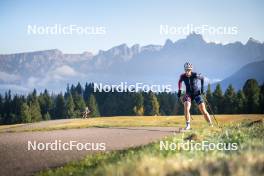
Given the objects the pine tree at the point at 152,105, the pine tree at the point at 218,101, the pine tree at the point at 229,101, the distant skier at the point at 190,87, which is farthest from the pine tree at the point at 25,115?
the distant skier at the point at 190,87

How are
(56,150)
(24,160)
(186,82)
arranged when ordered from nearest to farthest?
1. (24,160)
2. (56,150)
3. (186,82)

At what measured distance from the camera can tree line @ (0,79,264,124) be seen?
10274cm

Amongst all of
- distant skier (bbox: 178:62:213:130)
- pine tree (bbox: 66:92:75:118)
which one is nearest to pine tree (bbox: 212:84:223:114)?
pine tree (bbox: 66:92:75:118)

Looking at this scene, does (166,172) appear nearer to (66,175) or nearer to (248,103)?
(66,175)

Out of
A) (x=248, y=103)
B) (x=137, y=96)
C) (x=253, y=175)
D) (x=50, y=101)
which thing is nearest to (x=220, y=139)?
(x=253, y=175)

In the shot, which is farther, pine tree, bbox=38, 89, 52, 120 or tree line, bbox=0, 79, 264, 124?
pine tree, bbox=38, 89, 52, 120

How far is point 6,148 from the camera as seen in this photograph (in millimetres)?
14953

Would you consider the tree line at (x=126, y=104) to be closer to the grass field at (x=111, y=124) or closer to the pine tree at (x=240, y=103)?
the pine tree at (x=240, y=103)

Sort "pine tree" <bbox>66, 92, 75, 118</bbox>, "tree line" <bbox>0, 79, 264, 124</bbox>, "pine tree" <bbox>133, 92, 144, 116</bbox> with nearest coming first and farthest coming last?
"tree line" <bbox>0, 79, 264, 124</bbox>
"pine tree" <bbox>133, 92, 144, 116</bbox>
"pine tree" <bbox>66, 92, 75, 118</bbox>

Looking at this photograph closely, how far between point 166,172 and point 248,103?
9968 cm

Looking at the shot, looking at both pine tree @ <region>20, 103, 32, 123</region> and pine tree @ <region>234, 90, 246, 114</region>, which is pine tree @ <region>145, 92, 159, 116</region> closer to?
pine tree @ <region>234, 90, 246, 114</region>

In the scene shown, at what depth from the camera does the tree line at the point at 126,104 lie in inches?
4045

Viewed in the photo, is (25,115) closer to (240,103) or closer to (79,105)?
(79,105)

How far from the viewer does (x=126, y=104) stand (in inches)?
5842
